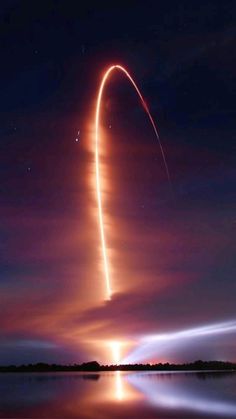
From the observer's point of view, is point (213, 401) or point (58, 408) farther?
point (213, 401)

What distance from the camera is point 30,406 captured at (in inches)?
2172

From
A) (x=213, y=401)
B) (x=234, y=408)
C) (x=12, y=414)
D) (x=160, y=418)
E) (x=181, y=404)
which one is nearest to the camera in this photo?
(x=160, y=418)

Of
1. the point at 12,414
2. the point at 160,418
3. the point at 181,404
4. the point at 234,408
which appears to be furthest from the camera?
the point at 181,404

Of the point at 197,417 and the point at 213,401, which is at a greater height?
the point at 213,401

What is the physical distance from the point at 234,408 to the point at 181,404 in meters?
6.39

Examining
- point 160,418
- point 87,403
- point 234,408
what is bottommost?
point 160,418

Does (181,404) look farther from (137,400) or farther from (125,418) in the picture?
(125,418)

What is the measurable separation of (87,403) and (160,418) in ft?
59.3

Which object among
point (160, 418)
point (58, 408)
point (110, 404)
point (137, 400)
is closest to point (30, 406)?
point (58, 408)

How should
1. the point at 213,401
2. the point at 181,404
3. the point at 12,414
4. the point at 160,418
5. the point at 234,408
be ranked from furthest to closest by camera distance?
the point at 213,401, the point at 181,404, the point at 234,408, the point at 12,414, the point at 160,418

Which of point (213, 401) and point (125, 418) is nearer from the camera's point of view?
point (125, 418)

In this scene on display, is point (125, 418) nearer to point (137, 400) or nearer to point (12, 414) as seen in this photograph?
point (12, 414)

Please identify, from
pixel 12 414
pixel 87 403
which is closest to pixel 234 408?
pixel 87 403

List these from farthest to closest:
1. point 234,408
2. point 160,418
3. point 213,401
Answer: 1. point 213,401
2. point 234,408
3. point 160,418
